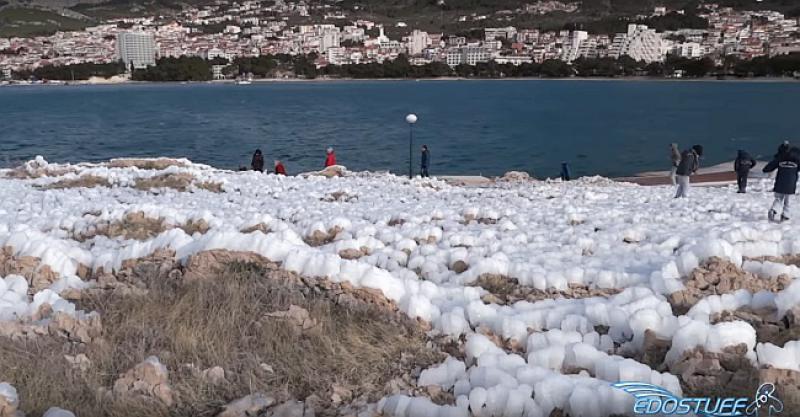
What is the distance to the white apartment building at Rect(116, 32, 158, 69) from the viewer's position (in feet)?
603

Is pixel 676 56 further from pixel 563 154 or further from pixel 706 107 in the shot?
pixel 563 154

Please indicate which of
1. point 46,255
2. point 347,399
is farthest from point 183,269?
point 347,399

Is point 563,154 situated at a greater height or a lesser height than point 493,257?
lesser

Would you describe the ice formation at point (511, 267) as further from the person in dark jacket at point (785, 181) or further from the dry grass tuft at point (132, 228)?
the person in dark jacket at point (785, 181)

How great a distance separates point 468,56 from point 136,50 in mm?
90052

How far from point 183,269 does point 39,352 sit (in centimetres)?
175

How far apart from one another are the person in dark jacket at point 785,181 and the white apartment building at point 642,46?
17632 cm

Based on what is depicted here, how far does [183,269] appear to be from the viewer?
645 cm

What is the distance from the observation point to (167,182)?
55.9ft

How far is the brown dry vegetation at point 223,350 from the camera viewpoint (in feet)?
14.3

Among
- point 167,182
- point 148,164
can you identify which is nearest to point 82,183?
point 167,182

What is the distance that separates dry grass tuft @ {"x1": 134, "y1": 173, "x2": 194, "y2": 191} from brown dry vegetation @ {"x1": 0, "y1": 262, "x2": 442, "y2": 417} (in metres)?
11.1

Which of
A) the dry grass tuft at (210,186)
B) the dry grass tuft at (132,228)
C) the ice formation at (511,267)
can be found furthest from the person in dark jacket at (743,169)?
the dry grass tuft at (132,228)

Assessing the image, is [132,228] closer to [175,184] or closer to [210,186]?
[210,186]
